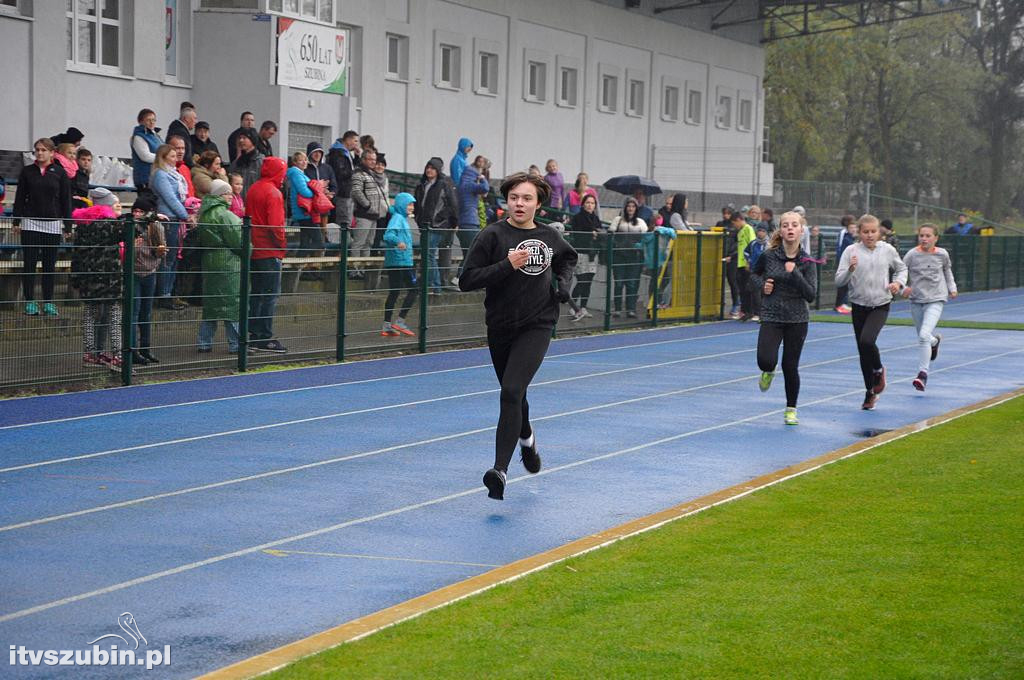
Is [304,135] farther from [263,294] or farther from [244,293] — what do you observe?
[244,293]

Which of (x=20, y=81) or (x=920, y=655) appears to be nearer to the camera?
(x=920, y=655)

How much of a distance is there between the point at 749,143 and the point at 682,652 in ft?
176

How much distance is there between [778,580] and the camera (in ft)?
23.3

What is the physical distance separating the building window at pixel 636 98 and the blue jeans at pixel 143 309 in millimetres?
35034

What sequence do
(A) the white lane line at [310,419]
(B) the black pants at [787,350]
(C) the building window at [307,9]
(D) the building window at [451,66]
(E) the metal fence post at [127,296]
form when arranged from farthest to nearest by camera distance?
(D) the building window at [451,66] < (C) the building window at [307,9] < (E) the metal fence post at [127,296] < (B) the black pants at [787,350] < (A) the white lane line at [310,419]

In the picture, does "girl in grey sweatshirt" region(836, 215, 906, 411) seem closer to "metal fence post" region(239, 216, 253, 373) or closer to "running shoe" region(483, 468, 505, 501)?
"metal fence post" region(239, 216, 253, 373)

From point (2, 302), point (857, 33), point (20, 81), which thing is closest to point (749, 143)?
point (857, 33)

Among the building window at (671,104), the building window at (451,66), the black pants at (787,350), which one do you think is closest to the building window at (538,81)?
the building window at (451,66)

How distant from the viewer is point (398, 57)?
36.8 meters

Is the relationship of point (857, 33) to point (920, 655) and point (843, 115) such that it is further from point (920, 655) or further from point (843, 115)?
point (920, 655)

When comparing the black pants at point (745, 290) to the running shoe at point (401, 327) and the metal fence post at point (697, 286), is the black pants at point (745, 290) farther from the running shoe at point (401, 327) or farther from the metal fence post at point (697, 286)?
the running shoe at point (401, 327)

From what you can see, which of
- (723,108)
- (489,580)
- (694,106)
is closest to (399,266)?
(489,580)

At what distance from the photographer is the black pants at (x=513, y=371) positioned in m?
9.38

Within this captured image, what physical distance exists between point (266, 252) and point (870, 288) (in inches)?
259
